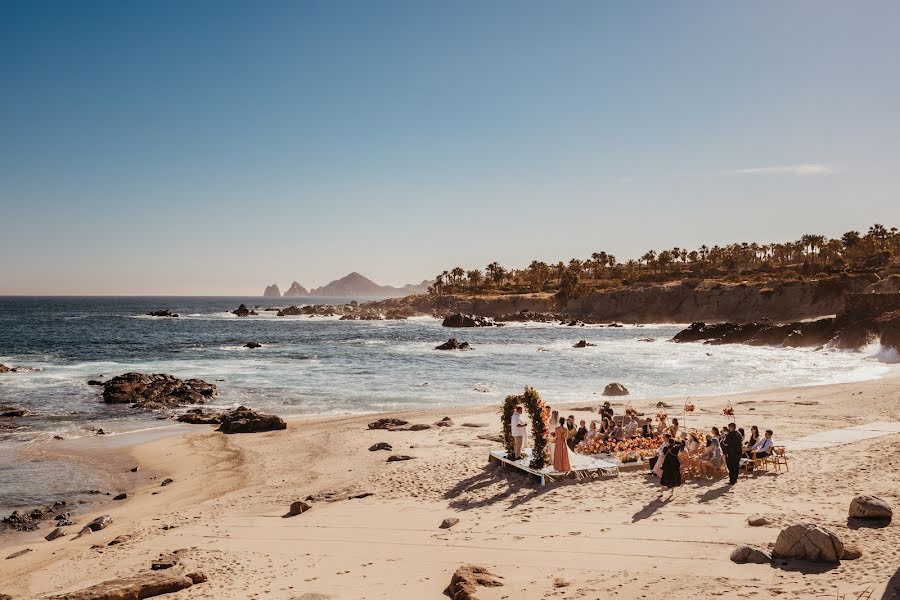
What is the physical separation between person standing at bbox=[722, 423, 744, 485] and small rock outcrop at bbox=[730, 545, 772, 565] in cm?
551

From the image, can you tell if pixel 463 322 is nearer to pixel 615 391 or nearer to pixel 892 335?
pixel 892 335

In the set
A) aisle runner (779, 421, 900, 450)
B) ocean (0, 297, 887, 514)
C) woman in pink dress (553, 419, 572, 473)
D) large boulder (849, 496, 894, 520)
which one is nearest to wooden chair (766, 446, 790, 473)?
aisle runner (779, 421, 900, 450)

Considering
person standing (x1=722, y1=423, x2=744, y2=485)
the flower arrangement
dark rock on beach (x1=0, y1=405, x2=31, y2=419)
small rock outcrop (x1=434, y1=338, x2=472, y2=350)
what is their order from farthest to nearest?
small rock outcrop (x1=434, y1=338, x2=472, y2=350) → dark rock on beach (x1=0, y1=405, x2=31, y2=419) → the flower arrangement → person standing (x1=722, y1=423, x2=744, y2=485)

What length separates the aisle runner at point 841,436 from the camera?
62.8 feet

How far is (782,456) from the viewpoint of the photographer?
17.6 meters

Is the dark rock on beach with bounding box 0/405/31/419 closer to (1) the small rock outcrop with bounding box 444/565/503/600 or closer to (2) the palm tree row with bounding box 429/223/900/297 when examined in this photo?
(1) the small rock outcrop with bounding box 444/565/503/600

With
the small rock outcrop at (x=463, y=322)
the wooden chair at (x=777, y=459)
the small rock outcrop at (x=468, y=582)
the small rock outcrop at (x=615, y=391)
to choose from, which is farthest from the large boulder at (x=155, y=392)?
the small rock outcrop at (x=463, y=322)

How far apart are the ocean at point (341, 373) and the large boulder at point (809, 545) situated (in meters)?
19.7

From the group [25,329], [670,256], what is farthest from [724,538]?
[670,256]

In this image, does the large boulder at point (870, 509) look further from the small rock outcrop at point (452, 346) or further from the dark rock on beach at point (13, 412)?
the small rock outcrop at point (452, 346)

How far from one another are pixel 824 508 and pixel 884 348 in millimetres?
47390

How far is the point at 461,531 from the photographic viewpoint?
1316 centimetres

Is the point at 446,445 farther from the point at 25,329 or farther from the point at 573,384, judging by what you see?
the point at 25,329

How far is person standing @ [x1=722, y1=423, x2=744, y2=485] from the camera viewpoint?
15531 millimetres
